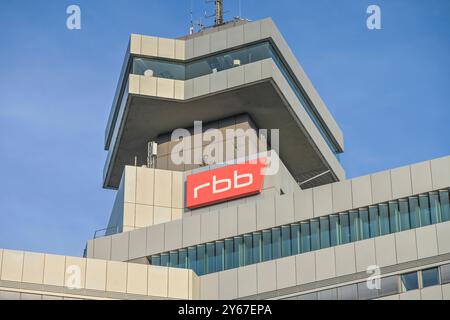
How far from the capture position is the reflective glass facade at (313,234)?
62688 mm

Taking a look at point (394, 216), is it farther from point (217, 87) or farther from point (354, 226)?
point (217, 87)

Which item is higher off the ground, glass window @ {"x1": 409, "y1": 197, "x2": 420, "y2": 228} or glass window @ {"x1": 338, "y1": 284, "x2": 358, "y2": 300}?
glass window @ {"x1": 409, "y1": 197, "x2": 420, "y2": 228}

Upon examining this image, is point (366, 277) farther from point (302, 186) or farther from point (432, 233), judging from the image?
point (302, 186)

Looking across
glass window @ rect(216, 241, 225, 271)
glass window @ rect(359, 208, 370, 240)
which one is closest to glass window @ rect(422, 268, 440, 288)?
glass window @ rect(359, 208, 370, 240)

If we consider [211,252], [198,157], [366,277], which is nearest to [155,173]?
[198,157]

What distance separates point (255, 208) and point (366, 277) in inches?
381

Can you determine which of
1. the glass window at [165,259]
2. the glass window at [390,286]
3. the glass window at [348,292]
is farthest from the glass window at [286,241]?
the glass window at [165,259]

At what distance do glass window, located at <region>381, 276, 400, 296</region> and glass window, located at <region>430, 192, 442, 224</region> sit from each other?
393cm

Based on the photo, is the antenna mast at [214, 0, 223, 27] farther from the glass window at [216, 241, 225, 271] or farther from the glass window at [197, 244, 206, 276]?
the glass window at [216, 241, 225, 271]

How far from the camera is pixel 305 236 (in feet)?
217

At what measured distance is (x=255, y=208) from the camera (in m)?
68.8

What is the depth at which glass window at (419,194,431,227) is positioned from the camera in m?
62.2

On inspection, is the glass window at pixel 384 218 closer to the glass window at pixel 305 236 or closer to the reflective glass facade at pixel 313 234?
the reflective glass facade at pixel 313 234

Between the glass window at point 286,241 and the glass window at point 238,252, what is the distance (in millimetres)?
2597
